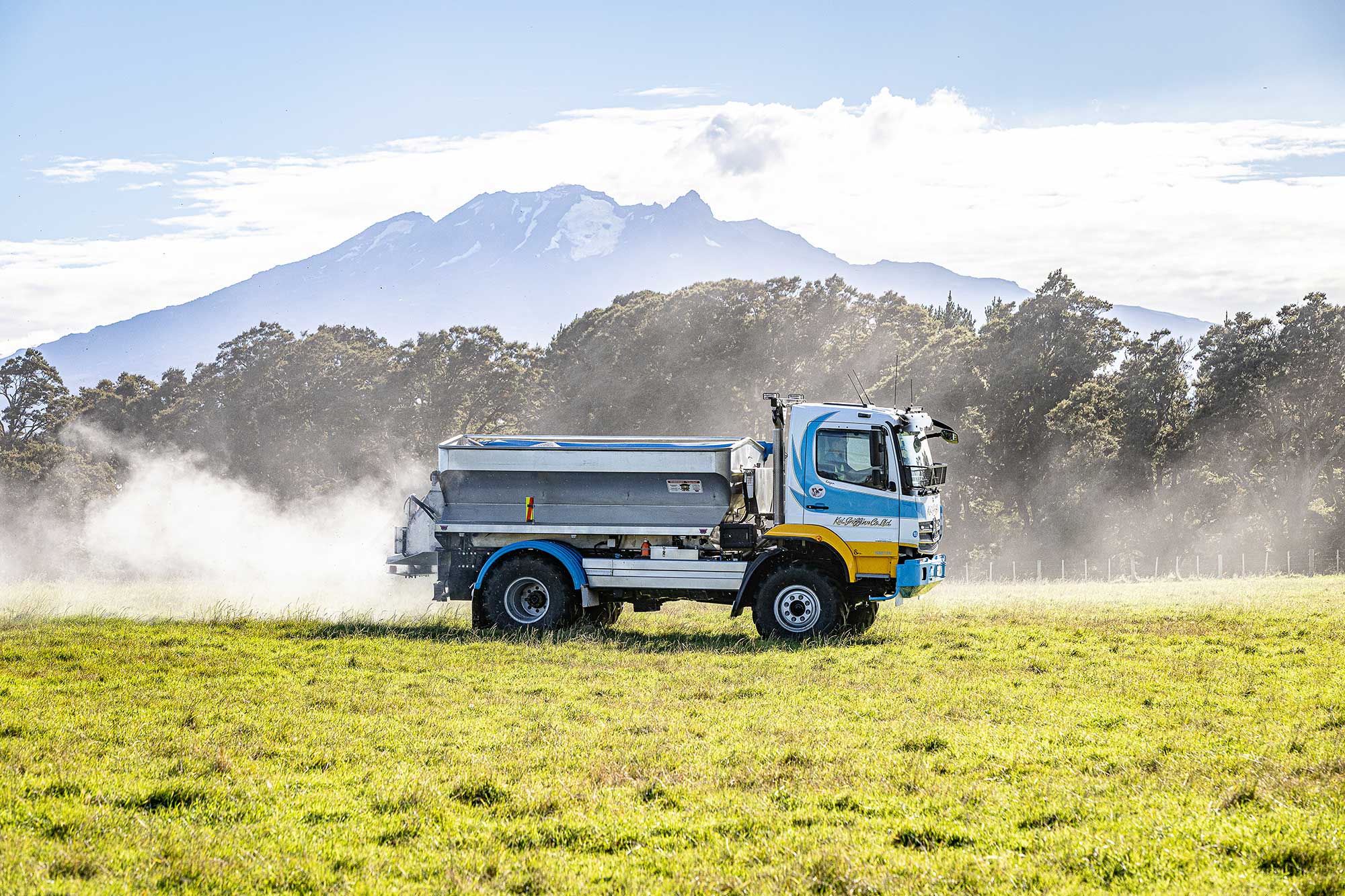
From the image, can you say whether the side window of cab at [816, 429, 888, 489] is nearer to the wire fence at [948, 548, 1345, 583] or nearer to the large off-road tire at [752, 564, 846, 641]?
the large off-road tire at [752, 564, 846, 641]

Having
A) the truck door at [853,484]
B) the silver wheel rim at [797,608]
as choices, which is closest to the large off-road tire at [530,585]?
the silver wheel rim at [797,608]

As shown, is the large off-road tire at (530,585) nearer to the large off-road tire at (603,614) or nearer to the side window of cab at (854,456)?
the large off-road tire at (603,614)

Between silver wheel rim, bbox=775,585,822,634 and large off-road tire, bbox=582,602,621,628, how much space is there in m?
3.02

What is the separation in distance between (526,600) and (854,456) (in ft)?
18.7

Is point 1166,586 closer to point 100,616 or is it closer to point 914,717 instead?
point 914,717

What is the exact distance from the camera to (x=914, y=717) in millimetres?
11305

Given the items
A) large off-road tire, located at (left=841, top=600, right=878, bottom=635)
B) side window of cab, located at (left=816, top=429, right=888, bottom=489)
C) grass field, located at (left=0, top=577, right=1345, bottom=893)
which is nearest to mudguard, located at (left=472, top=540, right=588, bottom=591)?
grass field, located at (left=0, top=577, right=1345, bottom=893)

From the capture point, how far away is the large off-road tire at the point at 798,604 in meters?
17.4

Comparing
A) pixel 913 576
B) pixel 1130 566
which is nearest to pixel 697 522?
pixel 913 576

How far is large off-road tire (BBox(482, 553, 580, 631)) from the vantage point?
1830 centimetres

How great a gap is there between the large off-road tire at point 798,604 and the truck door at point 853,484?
2.55ft

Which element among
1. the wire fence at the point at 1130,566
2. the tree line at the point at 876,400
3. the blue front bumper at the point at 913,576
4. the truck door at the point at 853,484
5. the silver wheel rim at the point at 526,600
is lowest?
the wire fence at the point at 1130,566

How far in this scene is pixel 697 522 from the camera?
17.9m

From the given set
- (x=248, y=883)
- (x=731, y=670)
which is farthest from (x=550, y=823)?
(x=731, y=670)
